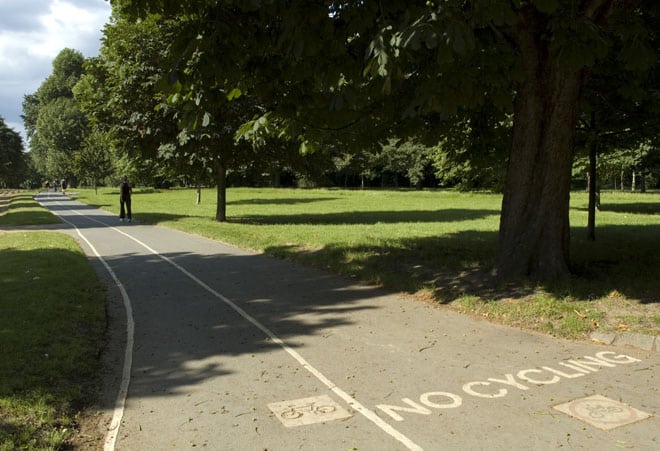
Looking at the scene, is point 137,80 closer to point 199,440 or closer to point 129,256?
point 129,256

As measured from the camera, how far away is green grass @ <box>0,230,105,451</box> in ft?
13.1

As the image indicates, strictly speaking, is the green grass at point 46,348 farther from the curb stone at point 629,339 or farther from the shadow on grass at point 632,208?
the shadow on grass at point 632,208

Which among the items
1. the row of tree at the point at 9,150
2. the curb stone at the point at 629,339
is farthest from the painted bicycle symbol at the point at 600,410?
the row of tree at the point at 9,150

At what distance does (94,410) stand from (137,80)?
16.3 metres

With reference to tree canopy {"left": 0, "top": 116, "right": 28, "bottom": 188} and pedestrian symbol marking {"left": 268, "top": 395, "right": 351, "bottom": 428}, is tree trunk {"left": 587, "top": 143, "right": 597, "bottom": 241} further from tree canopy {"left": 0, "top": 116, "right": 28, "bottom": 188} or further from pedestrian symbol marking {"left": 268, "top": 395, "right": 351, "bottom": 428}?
tree canopy {"left": 0, "top": 116, "right": 28, "bottom": 188}

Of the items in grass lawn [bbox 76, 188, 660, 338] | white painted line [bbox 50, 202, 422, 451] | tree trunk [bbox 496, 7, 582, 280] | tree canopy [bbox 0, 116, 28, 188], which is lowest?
white painted line [bbox 50, 202, 422, 451]

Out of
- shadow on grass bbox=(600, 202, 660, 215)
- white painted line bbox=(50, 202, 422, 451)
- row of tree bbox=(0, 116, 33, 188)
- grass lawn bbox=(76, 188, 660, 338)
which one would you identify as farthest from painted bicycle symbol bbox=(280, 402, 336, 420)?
row of tree bbox=(0, 116, 33, 188)

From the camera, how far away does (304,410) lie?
14.2 ft

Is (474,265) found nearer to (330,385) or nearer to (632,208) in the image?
(330,385)

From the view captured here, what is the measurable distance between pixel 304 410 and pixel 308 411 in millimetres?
39

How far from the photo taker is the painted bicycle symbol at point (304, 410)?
425cm

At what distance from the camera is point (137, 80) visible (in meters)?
18.5

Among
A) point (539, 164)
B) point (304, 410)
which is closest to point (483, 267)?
point (539, 164)

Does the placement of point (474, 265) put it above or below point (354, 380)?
above
